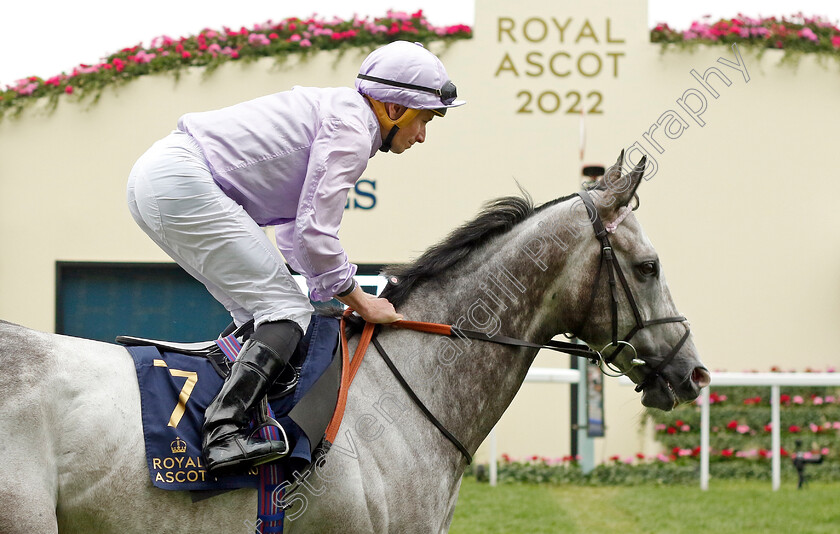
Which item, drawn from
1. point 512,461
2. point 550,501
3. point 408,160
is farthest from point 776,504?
point 408,160

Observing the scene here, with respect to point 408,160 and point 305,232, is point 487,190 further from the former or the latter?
point 305,232

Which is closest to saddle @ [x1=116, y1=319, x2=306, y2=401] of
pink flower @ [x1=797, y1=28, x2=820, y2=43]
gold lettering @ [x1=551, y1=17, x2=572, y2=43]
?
gold lettering @ [x1=551, y1=17, x2=572, y2=43]

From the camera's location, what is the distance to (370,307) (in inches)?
106

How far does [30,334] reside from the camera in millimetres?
2375

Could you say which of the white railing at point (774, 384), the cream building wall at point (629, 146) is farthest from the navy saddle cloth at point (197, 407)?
the cream building wall at point (629, 146)

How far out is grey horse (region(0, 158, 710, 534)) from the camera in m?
2.24

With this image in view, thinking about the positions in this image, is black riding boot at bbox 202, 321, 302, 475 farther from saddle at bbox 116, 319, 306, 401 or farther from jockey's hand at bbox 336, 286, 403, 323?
jockey's hand at bbox 336, 286, 403, 323

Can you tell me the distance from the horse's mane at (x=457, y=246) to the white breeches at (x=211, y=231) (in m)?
0.40

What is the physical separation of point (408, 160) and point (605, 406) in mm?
3214

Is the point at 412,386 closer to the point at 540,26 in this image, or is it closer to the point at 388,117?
the point at 388,117

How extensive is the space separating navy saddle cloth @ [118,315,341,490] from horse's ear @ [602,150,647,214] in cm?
107

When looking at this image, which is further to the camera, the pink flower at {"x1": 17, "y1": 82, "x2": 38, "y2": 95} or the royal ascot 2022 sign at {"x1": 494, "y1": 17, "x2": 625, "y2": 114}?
the pink flower at {"x1": 17, "y1": 82, "x2": 38, "y2": 95}

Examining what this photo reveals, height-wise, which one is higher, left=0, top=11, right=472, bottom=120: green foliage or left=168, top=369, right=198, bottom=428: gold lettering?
left=0, top=11, right=472, bottom=120: green foliage

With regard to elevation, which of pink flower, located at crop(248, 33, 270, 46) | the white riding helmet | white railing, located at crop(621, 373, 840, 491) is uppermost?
pink flower, located at crop(248, 33, 270, 46)
